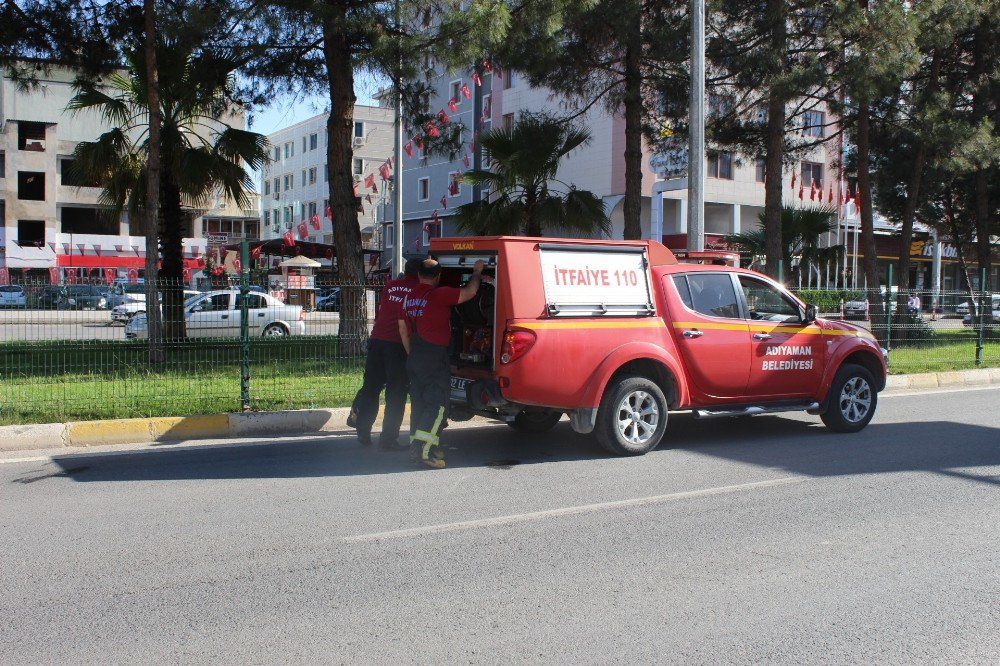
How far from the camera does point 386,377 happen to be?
27.9ft

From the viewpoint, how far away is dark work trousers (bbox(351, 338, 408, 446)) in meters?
8.40

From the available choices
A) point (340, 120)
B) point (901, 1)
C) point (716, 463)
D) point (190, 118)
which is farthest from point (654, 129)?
point (716, 463)

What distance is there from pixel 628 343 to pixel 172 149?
12.2 metres

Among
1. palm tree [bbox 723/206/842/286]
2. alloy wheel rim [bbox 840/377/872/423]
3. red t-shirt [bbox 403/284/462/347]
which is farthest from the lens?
palm tree [bbox 723/206/842/286]

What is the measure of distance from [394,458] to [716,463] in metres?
2.98

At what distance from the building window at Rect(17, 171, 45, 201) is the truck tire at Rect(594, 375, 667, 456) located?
168 ft

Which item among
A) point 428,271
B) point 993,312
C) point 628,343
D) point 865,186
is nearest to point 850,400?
point 628,343

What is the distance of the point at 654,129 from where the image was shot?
18.2 meters

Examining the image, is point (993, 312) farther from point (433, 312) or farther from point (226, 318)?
point (226, 318)

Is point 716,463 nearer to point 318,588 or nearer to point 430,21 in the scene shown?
point 318,588

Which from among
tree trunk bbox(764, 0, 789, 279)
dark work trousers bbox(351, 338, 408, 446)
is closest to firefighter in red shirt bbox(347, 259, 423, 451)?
dark work trousers bbox(351, 338, 408, 446)

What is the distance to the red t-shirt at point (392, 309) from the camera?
311 inches

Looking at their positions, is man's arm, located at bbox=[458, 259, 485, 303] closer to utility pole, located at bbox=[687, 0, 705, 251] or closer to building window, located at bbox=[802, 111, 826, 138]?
utility pole, located at bbox=[687, 0, 705, 251]

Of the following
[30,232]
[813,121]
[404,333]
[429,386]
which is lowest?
[429,386]
